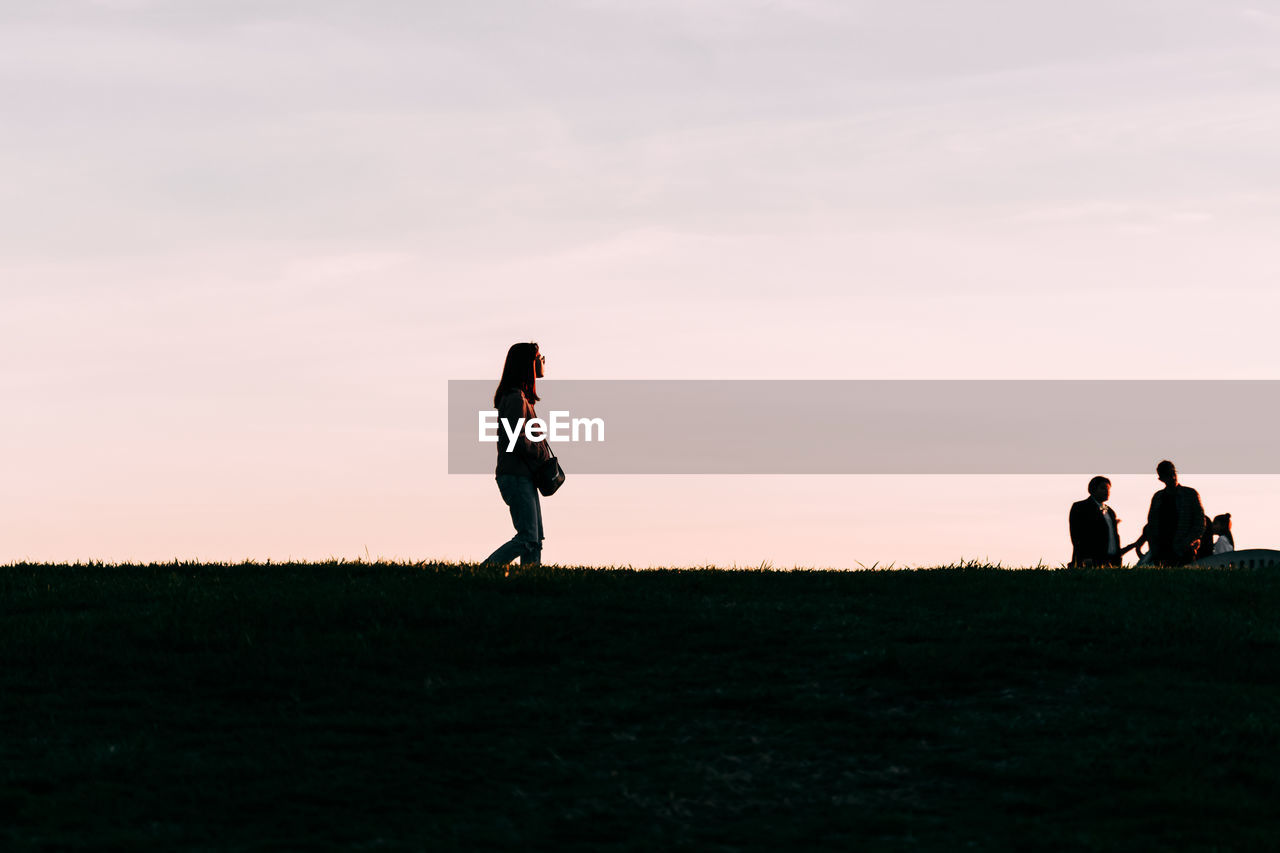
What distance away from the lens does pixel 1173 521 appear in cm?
2147

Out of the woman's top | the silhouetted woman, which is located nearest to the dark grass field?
the woman's top

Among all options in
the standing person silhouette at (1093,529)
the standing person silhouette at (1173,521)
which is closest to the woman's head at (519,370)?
the standing person silhouette at (1093,529)

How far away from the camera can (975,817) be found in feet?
33.8

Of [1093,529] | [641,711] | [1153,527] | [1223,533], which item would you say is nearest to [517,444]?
[641,711]

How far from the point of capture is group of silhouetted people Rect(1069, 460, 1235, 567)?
20.4 meters

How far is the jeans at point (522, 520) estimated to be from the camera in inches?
680

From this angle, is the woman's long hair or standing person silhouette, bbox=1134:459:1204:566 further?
standing person silhouette, bbox=1134:459:1204:566

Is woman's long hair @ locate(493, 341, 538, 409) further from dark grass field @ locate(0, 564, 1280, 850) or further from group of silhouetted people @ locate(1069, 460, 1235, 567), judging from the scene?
group of silhouetted people @ locate(1069, 460, 1235, 567)

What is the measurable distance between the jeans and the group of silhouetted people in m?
7.80

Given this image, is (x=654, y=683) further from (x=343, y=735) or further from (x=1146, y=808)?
(x=1146, y=808)

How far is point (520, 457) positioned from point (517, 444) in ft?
0.52

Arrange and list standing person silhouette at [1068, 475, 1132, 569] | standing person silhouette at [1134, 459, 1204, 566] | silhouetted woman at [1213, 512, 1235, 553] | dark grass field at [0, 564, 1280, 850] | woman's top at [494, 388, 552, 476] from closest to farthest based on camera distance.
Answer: dark grass field at [0, 564, 1280, 850], woman's top at [494, 388, 552, 476], standing person silhouette at [1068, 475, 1132, 569], standing person silhouette at [1134, 459, 1204, 566], silhouetted woman at [1213, 512, 1235, 553]

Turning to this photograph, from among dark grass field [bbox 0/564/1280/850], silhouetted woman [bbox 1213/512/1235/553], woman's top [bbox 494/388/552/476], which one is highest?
woman's top [bbox 494/388/552/476]

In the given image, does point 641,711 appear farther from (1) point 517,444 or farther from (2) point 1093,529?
(2) point 1093,529
